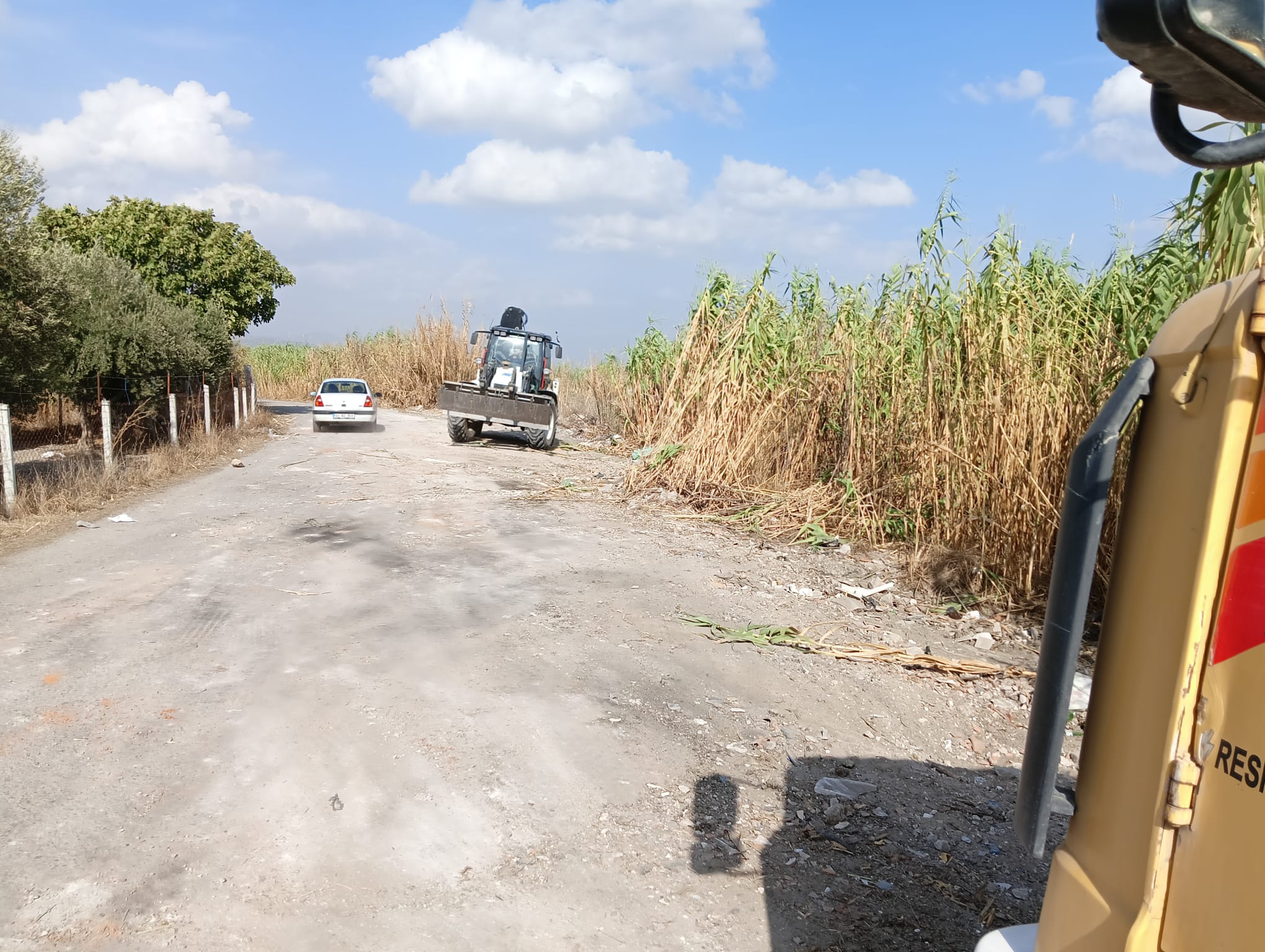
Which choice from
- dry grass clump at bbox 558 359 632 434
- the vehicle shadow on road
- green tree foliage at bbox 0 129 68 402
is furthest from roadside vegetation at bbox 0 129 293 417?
the vehicle shadow on road

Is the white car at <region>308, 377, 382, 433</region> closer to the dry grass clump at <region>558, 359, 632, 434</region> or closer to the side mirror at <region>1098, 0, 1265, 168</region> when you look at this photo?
the dry grass clump at <region>558, 359, 632, 434</region>

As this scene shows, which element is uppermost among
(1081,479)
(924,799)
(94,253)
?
(94,253)

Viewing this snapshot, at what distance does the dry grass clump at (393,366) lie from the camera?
34.6m

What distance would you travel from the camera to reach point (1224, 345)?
1.37 metres

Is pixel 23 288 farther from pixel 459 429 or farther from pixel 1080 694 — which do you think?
pixel 1080 694

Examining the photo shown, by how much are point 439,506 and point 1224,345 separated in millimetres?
10510

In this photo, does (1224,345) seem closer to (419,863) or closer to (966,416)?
(419,863)

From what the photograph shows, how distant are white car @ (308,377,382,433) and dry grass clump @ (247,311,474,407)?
8.30m

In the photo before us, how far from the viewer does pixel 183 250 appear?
2614cm

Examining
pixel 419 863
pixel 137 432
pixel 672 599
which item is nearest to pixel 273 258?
pixel 137 432

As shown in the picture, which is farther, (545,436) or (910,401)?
(545,436)

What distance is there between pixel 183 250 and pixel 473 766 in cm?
2632

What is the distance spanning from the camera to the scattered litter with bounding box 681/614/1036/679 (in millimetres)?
6004

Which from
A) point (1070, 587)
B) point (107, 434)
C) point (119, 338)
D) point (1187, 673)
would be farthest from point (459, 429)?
point (1187, 673)
